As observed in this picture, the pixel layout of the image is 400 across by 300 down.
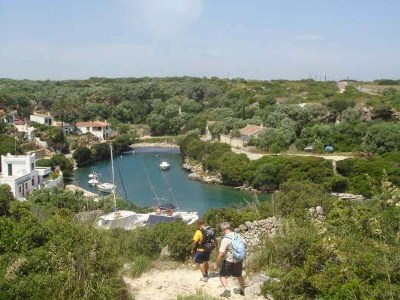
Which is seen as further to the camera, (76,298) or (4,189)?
(4,189)

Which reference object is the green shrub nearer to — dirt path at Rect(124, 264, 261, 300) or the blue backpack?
dirt path at Rect(124, 264, 261, 300)

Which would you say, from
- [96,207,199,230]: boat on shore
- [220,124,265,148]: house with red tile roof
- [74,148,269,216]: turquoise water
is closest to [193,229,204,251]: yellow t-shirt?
[96,207,199,230]: boat on shore

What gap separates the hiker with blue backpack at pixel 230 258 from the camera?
26.0 ft

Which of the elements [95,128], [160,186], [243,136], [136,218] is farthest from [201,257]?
[95,128]

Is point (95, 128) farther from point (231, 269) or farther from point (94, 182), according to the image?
point (231, 269)

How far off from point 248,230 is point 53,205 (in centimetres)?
2040

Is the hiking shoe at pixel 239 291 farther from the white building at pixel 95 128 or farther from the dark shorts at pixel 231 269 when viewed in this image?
the white building at pixel 95 128

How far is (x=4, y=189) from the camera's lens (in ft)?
102


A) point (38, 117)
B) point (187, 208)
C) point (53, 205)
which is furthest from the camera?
point (38, 117)

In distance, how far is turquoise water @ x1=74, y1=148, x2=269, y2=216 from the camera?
41.5 m

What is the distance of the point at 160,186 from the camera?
157ft

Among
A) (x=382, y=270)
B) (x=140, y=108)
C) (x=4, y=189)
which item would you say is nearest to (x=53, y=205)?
(x=4, y=189)

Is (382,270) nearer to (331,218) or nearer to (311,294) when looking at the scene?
(311,294)

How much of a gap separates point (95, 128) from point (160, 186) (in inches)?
1112
